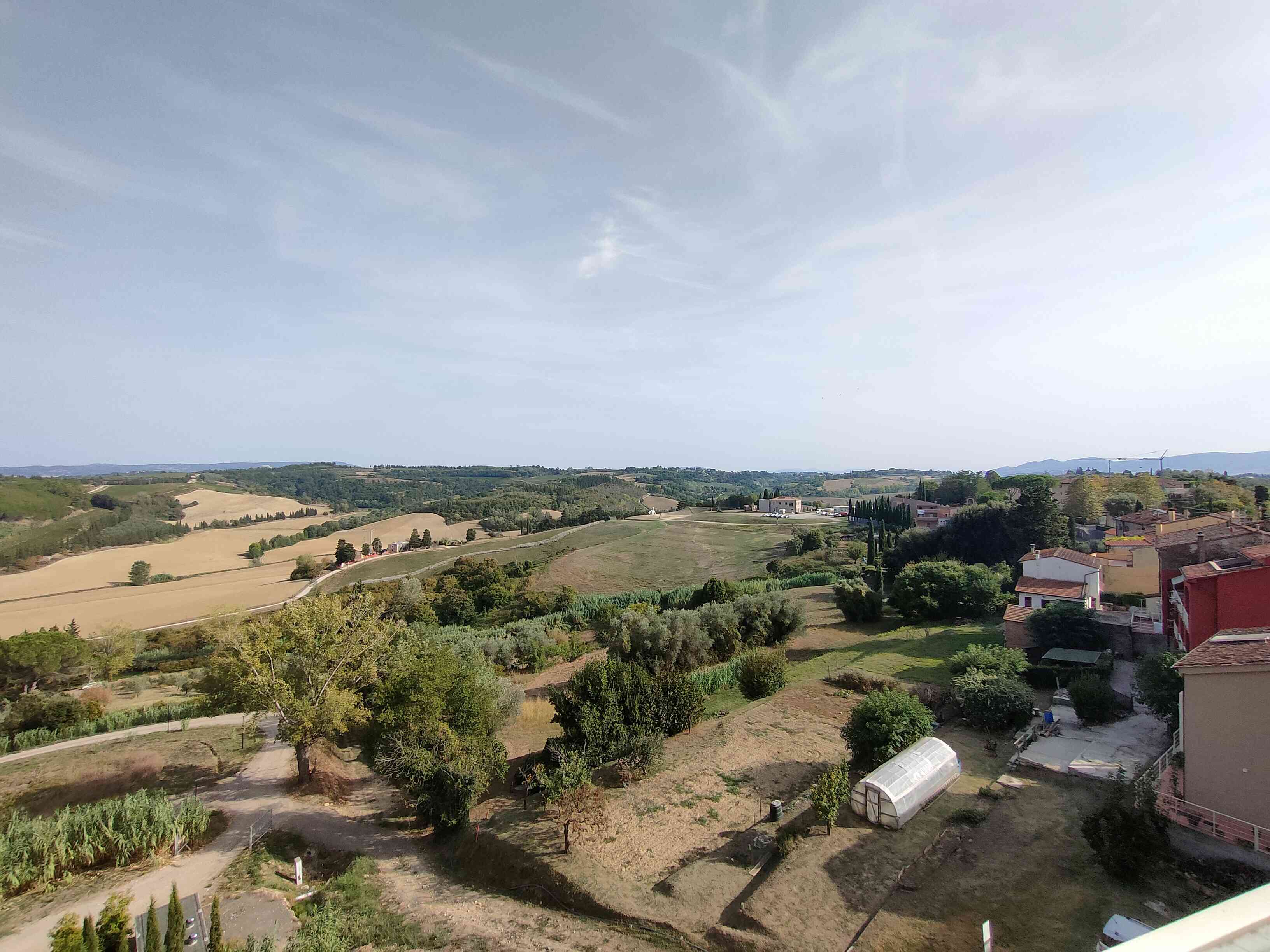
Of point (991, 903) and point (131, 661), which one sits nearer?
point (991, 903)

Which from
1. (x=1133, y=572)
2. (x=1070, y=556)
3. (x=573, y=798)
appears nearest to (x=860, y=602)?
(x=1070, y=556)

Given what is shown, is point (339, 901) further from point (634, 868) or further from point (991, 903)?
point (991, 903)

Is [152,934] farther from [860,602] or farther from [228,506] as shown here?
[228,506]

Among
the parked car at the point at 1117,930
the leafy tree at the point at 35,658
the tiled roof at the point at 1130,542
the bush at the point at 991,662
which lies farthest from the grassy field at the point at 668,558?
the parked car at the point at 1117,930

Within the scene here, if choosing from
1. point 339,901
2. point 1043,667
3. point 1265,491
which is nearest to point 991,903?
point 339,901

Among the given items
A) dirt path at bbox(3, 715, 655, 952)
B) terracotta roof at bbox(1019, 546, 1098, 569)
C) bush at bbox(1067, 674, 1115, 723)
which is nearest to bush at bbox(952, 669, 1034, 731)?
bush at bbox(1067, 674, 1115, 723)

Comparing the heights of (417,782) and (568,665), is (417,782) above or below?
above

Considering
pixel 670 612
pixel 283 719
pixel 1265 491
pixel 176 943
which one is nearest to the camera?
pixel 176 943

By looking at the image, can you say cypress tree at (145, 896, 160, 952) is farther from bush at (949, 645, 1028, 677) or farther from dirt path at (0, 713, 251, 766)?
bush at (949, 645, 1028, 677)
